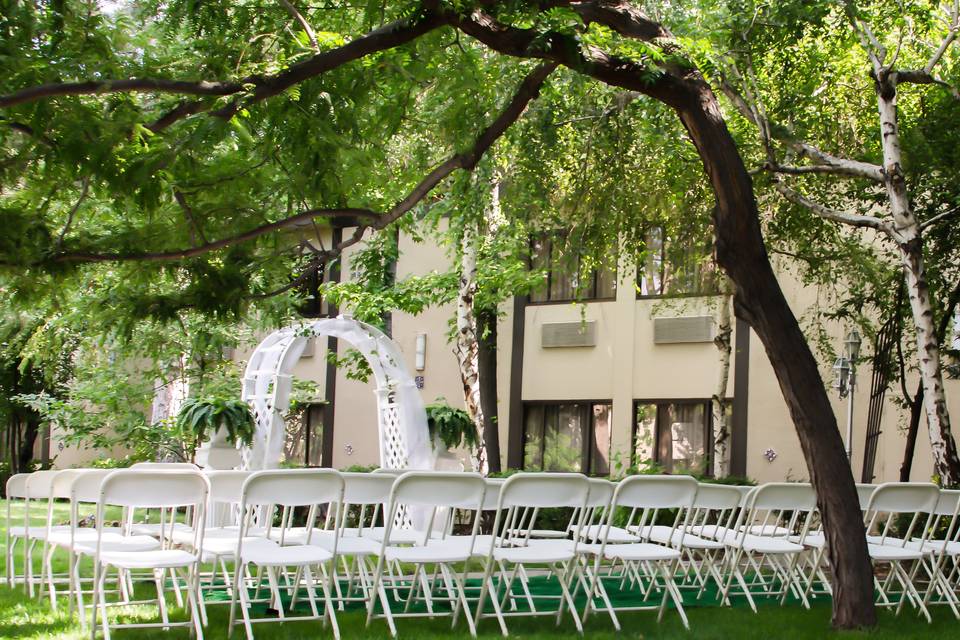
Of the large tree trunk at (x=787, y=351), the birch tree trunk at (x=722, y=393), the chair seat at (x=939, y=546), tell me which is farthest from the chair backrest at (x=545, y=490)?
the birch tree trunk at (x=722, y=393)

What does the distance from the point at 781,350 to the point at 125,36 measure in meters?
4.09

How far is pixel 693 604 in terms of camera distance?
7016 mm

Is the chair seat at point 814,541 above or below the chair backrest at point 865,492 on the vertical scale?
below

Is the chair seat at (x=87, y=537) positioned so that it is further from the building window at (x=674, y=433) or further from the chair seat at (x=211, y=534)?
the building window at (x=674, y=433)

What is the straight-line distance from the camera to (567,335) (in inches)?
707

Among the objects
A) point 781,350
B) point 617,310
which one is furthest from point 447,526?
point 617,310

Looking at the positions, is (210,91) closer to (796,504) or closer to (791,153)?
(796,504)

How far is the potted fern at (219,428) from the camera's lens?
9.48 m

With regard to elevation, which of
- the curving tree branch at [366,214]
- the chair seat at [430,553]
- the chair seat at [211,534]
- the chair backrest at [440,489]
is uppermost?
the curving tree branch at [366,214]

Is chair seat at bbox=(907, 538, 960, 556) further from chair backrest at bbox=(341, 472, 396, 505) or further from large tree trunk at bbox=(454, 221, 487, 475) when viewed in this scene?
large tree trunk at bbox=(454, 221, 487, 475)

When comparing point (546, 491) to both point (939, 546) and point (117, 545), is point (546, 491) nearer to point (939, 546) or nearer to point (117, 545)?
point (117, 545)

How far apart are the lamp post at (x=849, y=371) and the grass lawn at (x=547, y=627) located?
295 inches

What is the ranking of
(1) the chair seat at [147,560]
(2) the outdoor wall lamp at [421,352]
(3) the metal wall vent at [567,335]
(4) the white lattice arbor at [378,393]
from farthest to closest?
(2) the outdoor wall lamp at [421,352] → (3) the metal wall vent at [567,335] → (4) the white lattice arbor at [378,393] → (1) the chair seat at [147,560]

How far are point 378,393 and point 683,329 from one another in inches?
295
